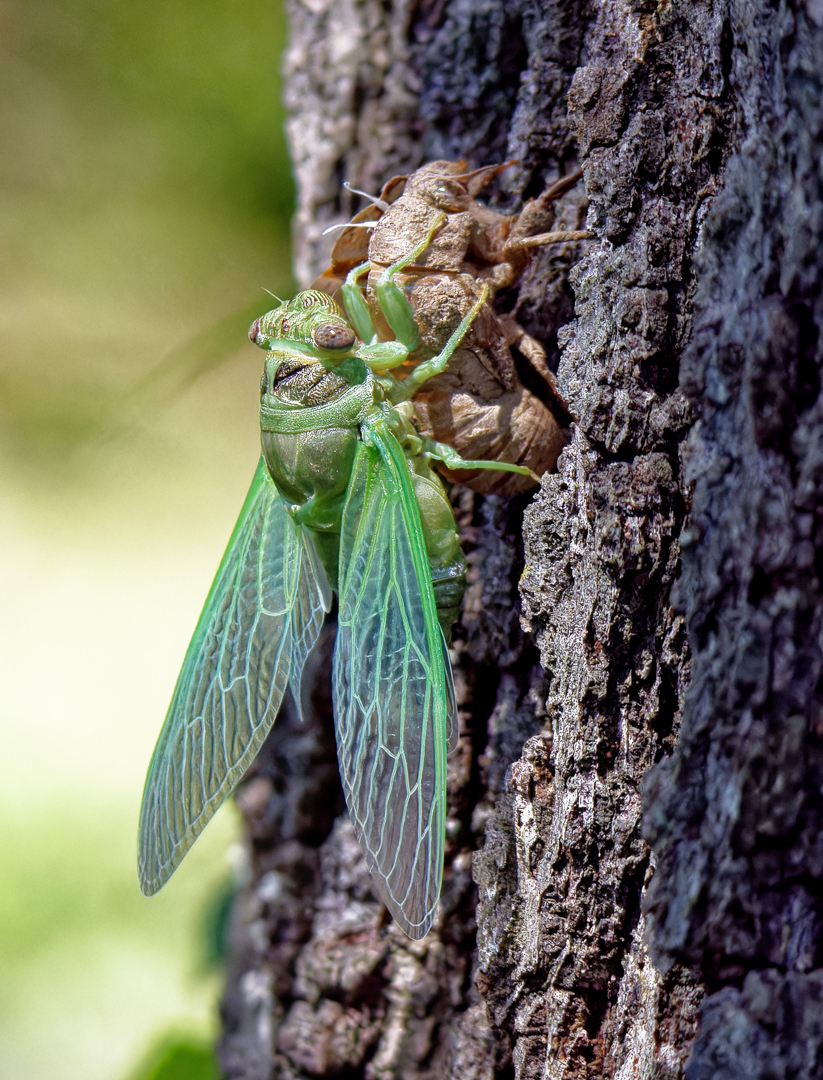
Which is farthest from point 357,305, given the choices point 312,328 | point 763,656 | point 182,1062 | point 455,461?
point 182,1062

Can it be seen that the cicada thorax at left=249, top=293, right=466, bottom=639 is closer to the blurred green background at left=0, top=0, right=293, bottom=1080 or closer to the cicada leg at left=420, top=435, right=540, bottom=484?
the cicada leg at left=420, top=435, right=540, bottom=484

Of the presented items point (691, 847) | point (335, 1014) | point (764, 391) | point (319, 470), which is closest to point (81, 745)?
point (335, 1014)

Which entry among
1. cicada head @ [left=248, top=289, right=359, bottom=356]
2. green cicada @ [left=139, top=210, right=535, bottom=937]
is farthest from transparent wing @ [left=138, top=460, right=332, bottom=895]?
cicada head @ [left=248, top=289, right=359, bottom=356]

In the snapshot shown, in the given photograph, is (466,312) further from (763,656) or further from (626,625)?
(763,656)

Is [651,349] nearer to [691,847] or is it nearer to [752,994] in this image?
[691,847]

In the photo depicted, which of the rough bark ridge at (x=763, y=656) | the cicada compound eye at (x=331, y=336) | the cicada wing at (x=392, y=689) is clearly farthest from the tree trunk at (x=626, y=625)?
the cicada compound eye at (x=331, y=336)

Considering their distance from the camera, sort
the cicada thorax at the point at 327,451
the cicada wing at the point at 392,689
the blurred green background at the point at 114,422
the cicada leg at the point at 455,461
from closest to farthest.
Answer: the cicada wing at the point at 392,689
the cicada leg at the point at 455,461
the cicada thorax at the point at 327,451
the blurred green background at the point at 114,422

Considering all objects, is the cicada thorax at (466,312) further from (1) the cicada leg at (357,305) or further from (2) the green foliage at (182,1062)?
(2) the green foliage at (182,1062)

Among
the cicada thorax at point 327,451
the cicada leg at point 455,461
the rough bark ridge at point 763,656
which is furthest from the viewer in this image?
the cicada thorax at point 327,451
